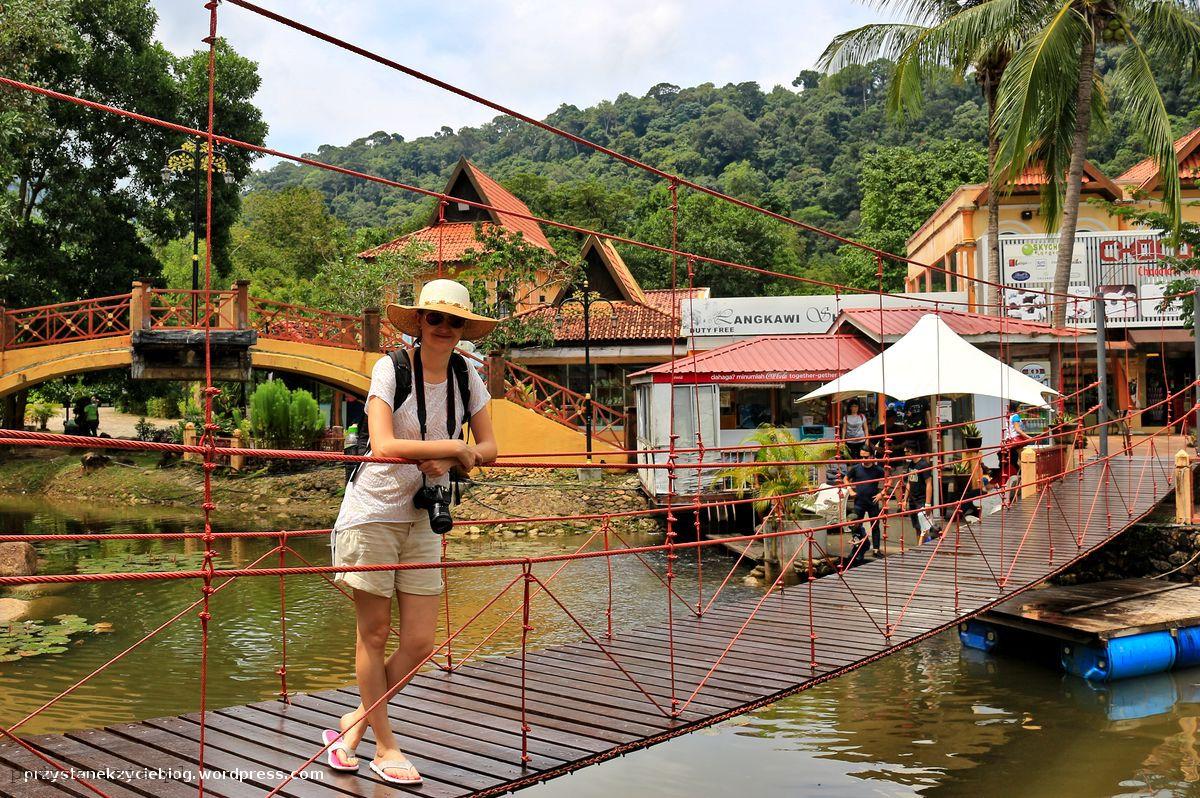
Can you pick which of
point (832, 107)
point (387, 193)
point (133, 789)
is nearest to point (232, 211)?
point (133, 789)

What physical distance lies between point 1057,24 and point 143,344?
562 inches

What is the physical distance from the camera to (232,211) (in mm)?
27484

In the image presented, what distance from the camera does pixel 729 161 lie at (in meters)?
59.9

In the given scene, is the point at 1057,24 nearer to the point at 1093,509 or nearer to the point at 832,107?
the point at 1093,509

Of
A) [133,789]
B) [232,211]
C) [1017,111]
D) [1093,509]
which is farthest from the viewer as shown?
[232,211]

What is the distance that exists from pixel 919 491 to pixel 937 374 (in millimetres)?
1528

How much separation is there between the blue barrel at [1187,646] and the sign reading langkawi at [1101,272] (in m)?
A: 10.3

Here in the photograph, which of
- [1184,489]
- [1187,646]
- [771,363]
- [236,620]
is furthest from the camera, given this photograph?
[771,363]

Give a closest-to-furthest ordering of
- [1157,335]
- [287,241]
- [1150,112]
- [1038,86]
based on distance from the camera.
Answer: [1038,86] → [1150,112] → [1157,335] → [287,241]

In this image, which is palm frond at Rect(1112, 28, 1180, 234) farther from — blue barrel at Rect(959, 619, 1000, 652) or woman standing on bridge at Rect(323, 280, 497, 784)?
woman standing on bridge at Rect(323, 280, 497, 784)

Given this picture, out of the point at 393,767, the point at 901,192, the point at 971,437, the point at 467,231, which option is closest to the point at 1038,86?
the point at 971,437

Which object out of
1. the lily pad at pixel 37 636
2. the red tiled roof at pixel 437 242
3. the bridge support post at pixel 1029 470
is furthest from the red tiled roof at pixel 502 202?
the lily pad at pixel 37 636

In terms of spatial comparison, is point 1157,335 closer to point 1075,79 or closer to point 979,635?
point 1075,79

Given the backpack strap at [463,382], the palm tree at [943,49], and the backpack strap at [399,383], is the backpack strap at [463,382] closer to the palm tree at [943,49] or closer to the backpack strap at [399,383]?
the backpack strap at [399,383]
